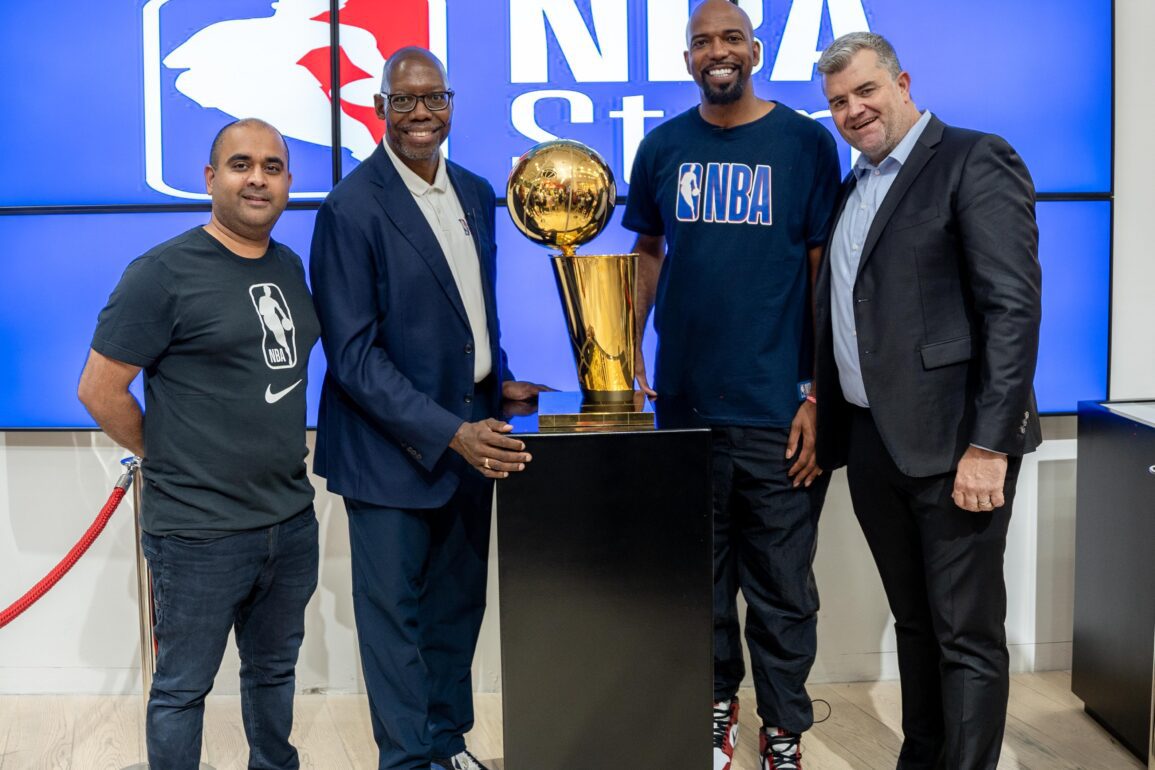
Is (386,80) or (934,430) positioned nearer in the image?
(934,430)

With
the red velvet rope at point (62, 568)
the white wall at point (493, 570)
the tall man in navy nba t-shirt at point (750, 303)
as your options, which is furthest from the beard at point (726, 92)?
the red velvet rope at point (62, 568)

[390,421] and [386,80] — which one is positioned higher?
[386,80]

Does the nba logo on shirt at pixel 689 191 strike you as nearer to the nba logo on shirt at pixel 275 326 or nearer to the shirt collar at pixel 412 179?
the shirt collar at pixel 412 179

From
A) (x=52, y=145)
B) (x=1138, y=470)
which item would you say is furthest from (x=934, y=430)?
(x=52, y=145)

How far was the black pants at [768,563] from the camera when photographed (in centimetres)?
254

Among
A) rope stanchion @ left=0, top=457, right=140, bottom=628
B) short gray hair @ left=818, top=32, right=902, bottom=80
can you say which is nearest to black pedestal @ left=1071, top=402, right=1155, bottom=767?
short gray hair @ left=818, top=32, right=902, bottom=80

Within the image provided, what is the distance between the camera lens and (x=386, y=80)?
233cm

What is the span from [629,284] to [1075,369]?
1.72 meters

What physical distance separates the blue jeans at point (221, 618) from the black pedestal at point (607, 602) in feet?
1.59

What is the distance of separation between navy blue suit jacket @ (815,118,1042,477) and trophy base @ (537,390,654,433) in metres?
0.46

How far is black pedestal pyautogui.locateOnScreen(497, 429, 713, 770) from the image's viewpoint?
2.04 metres

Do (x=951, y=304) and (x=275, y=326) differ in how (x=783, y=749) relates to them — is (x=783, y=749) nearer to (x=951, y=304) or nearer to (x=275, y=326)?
(x=951, y=304)

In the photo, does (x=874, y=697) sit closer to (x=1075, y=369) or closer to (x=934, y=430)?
(x=1075, y=369)

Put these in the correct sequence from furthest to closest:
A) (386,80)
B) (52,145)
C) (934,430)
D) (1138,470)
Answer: (52,145)
(1138,470)
(386,80)
(934,430)
